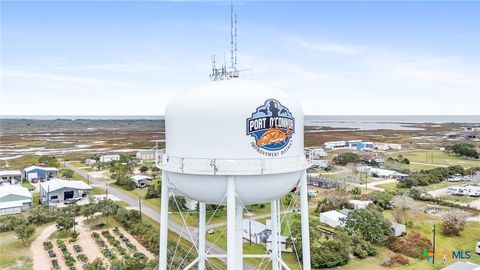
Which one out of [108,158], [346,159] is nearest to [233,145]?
[346,159]

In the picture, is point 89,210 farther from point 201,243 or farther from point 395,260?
point 395,260

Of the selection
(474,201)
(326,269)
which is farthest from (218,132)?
(474,201)

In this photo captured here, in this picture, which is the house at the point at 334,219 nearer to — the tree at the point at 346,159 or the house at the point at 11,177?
the tree at the point at 346,159

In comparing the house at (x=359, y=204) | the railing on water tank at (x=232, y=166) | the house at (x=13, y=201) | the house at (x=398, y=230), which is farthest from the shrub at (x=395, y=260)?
the house at (x=13, y=201)

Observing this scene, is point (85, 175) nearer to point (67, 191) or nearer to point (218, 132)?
point (67, 191)

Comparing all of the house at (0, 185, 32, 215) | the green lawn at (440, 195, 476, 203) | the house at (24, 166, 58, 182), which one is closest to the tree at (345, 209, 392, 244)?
the green lawn at (440, 195, 476, 203)

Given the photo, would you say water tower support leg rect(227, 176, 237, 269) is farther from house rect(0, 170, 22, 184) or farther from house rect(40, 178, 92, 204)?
house rect(0, 170, 22, 184)
